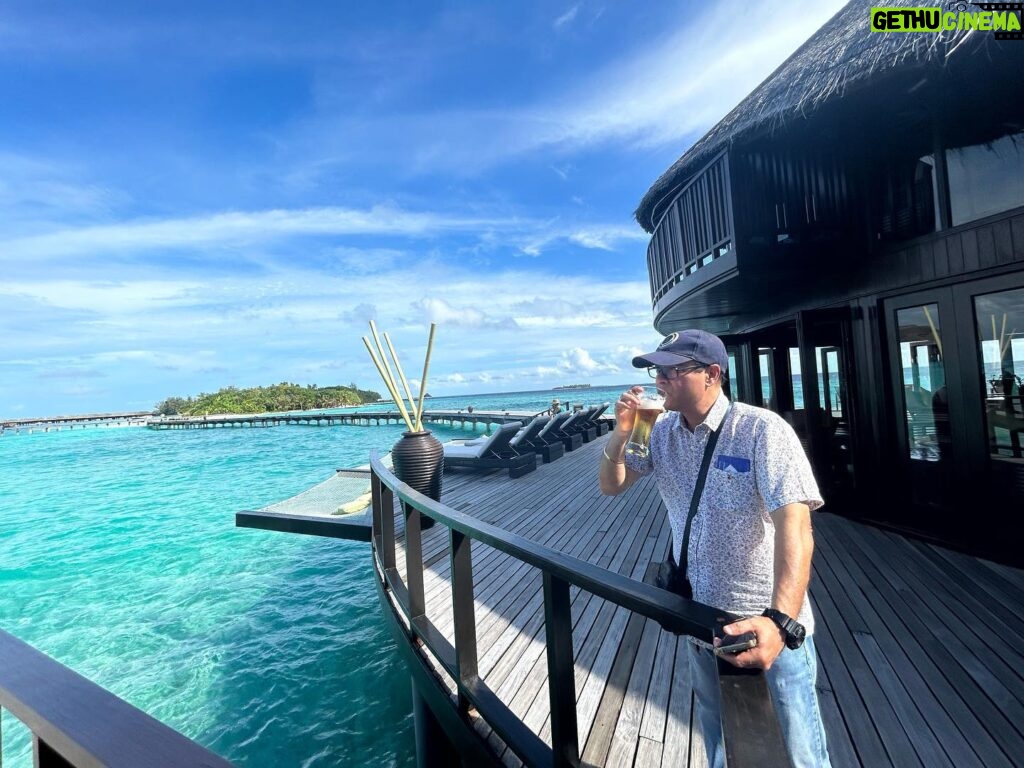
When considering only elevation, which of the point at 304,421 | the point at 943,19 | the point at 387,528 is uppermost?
the point at 943,19

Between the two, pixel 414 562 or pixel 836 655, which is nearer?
pixel 836 655

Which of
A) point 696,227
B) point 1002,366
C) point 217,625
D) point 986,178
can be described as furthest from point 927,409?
point 217,625

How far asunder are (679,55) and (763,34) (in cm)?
133

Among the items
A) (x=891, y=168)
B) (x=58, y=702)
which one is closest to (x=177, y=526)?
(x=58, y=702)

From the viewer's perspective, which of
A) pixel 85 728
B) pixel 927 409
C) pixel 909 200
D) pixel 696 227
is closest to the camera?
pixel 85 728

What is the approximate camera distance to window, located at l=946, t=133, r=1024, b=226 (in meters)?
3.77

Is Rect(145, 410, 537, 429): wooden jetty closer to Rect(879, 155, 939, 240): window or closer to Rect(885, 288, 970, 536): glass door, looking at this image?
Rect(885, 288, 970, 536): glass door

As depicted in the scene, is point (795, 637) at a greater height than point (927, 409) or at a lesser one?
lesser

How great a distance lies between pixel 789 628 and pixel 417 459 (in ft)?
13.5

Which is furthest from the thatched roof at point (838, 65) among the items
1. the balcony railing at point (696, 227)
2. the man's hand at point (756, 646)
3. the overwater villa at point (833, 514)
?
the man's hand at point (756, 646)

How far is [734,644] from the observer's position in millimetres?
1119

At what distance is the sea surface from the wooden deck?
1631 millimetres

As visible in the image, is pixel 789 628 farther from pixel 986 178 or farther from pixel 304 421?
pixel 304 421

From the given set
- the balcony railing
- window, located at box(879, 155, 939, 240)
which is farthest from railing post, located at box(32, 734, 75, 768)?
window, located at box(879, 155, 939, 240)
